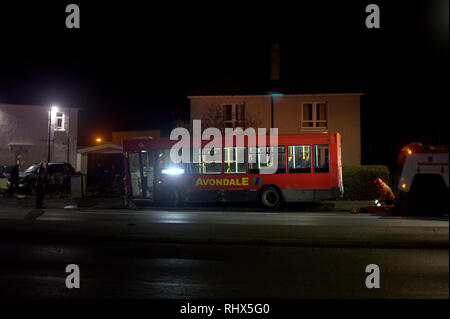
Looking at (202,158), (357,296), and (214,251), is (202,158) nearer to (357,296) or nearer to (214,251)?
(214,251)

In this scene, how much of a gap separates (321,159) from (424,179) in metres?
6.73

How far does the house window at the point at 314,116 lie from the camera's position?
31906 millimetres

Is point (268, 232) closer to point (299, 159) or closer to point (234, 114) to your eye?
point (299, 159)

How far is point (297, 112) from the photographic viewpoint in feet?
105

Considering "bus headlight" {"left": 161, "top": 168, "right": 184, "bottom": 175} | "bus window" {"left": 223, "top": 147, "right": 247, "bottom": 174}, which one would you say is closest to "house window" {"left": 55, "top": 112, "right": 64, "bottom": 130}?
"bus headlight" {"left": 161, "top": 168, "right": 184, "bottom": 175}

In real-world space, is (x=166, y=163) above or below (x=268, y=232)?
above

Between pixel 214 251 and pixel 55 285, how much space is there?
345 centimetres

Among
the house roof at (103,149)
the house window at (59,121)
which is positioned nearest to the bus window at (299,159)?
the house roof at (103,149)

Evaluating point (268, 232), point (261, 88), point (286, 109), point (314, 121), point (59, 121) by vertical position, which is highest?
point (261, 88)

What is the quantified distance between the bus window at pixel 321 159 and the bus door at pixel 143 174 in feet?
23.9

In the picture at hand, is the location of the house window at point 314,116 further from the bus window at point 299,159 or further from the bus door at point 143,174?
the bus door at point 143,174

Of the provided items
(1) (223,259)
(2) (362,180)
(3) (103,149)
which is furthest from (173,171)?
(3) (103,149)
